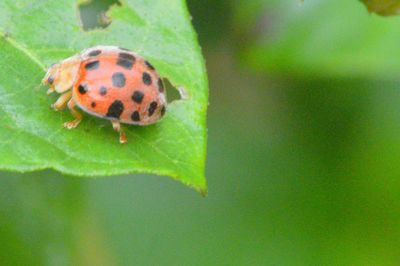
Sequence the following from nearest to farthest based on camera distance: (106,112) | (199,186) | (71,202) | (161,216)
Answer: (199,186) → (106,112) → (71,202) → (161,216)

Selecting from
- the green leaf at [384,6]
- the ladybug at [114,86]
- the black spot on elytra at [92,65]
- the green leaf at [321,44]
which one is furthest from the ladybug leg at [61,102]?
the green leaf at [321,44]

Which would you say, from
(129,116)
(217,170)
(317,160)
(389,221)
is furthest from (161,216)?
(129,116)

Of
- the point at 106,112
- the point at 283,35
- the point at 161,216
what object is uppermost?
the point at 106,112

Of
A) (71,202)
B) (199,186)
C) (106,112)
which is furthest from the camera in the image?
(71,202)

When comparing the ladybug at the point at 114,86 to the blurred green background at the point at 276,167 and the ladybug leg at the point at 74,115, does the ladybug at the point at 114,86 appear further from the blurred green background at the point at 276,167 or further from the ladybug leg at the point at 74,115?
the blurred green background at the point at 276,167

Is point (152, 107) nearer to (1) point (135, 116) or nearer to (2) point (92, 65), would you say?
(1) point (135, 116)

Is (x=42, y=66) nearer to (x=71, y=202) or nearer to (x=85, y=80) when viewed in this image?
(x=85, y=80)

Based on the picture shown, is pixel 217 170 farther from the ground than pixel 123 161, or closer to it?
closer to it
